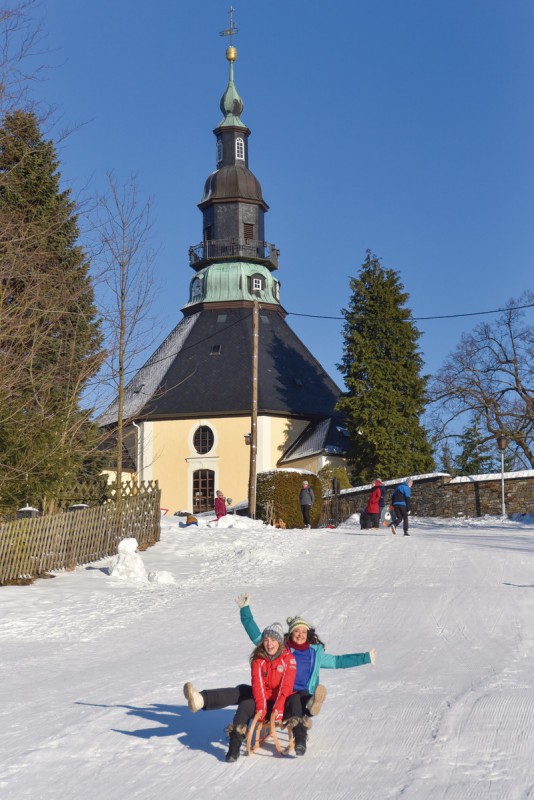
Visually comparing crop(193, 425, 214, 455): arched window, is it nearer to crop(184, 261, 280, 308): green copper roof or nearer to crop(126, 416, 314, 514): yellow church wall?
crop(126, 416, 314, 514): yellow church wall

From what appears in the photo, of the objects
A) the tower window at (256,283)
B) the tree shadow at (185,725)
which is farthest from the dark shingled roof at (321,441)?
the tree shadow at (185,725)

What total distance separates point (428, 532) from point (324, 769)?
2113 centimetres

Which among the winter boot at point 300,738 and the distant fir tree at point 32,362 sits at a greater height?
the distant fir tree at point 32,362

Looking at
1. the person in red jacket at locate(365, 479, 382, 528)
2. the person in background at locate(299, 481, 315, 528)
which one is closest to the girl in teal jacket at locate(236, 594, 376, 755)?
the person in red jacket at locate(365, 479, 382, 528)

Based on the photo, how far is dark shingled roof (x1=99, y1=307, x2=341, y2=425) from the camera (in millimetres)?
Result: 48531

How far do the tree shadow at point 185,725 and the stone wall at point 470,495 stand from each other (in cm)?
2443

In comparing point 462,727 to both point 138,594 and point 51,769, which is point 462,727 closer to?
point 51,769

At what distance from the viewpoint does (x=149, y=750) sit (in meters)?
7.20

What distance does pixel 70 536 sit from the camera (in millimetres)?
19500

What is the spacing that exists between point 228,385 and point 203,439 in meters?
2.88

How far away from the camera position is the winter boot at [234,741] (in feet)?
22.4

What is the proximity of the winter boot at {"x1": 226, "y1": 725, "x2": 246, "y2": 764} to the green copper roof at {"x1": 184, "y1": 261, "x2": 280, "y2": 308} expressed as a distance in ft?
154

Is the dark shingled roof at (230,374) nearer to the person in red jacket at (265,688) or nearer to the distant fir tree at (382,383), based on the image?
the distant fir tree at (382,383)

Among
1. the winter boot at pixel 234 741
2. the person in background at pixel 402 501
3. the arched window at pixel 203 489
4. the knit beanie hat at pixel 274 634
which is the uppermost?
the arched window at pixel 203 489
